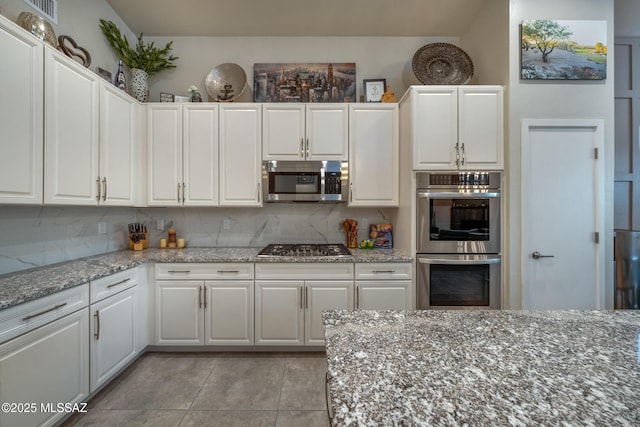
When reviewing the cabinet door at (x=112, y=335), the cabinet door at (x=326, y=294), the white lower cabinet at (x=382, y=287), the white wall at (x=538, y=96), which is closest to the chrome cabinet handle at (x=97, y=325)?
the cabinet door at (x=112, y=335)

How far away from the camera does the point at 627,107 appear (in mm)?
2947

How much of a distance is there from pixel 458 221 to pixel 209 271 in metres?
2.32

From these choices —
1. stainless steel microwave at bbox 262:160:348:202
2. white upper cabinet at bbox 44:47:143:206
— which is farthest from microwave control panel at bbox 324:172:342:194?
white upper cabinet at bbox 44:47:143:206

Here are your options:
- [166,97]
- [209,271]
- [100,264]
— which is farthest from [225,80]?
[100,264]

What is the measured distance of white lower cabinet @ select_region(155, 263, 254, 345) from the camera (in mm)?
2504

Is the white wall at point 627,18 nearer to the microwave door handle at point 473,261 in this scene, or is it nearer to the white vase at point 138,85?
the microwave door handle at point 473,261

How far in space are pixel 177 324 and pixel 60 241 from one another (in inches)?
45.6

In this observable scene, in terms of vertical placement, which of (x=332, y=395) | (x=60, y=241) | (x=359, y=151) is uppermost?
(x=359, y=151)

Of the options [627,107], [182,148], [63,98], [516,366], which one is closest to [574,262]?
[627,107]

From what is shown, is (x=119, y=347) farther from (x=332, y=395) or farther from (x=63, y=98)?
(x=332, y=395)

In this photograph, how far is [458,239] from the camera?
8.02ft

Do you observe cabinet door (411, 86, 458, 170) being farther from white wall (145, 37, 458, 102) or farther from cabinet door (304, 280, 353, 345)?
cabinet door (304, 280, 353, 345)

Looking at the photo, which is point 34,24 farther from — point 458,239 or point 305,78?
point 458,239

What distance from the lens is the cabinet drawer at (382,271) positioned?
8.18 feet
